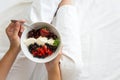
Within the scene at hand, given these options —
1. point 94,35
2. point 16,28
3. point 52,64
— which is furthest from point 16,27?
point 94,35

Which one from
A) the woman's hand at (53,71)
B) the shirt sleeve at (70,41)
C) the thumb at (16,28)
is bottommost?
the woman's hand at (53,71)

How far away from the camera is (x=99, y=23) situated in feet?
3.64

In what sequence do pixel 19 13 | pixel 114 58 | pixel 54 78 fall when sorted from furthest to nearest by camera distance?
pixel 19 13 < pixel 114 58 < pixel 54 78

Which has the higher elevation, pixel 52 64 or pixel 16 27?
pixel 16 27

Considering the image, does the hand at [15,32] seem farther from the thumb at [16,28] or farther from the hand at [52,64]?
the hand at [52,64]

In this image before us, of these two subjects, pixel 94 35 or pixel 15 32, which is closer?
pixel 15 32

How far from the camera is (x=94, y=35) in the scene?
1.07 m

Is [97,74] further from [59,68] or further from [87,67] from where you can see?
[59,68]

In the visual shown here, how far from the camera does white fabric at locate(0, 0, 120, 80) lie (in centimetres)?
97

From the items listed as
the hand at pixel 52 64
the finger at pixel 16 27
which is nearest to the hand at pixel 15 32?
the finger at pixel 16 27

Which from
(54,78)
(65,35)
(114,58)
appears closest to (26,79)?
(54,78)

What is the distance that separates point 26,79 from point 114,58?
0.41m

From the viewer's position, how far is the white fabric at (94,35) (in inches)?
38.3

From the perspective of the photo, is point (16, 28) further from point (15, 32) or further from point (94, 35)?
point (94, 35)
